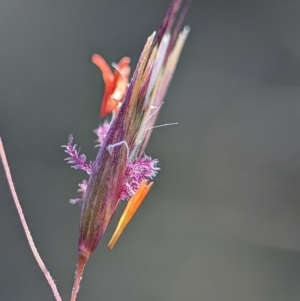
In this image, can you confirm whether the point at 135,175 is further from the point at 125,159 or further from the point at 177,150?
the point at 177,150

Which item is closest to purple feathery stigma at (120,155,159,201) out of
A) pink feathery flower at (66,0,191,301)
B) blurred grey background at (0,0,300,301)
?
pink feathery flower at (66,0,191,301)

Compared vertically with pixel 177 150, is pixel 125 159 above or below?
above

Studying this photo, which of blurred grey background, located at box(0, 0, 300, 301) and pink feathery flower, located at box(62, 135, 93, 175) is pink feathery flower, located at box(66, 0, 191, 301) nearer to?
pink feathery flower, located at box(62, 135, 93, 175)

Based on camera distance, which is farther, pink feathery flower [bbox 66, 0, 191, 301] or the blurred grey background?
the blurred grey background

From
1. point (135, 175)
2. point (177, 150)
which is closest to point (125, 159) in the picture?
point (135, 175)

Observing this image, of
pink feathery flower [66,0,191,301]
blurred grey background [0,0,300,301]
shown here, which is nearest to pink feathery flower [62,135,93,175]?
pink feathery flower [66,0,191,301]

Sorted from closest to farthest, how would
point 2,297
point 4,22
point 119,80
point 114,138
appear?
point 114,138 → point 119,80 → point 2,297 → point 4,22

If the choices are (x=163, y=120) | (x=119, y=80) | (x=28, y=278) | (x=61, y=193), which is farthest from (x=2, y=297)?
(x=119, y=80)

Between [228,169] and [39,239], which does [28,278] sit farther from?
[228,169]

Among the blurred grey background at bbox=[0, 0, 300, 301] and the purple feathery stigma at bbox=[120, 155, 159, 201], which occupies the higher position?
the purple feathery stigma at bbox=[120, 155, 159, 201]
